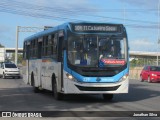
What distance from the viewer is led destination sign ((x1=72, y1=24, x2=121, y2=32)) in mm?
18125

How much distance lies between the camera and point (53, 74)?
19719mm

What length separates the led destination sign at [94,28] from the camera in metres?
18.1

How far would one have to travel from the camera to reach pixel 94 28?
1819cm

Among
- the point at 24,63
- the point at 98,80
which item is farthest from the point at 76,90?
the point at 24,63

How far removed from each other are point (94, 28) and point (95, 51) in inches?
38.7

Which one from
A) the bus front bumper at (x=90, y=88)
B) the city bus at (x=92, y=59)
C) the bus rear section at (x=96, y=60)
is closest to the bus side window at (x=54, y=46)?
the city bus at (x=92, y=59)

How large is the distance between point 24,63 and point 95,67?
11360 millimetres

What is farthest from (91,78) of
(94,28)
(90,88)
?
(94,28)

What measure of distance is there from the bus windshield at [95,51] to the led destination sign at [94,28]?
0.26 m

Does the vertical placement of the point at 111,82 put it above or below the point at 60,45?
below

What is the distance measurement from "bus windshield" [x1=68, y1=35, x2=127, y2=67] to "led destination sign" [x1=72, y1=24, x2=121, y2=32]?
0.86ft

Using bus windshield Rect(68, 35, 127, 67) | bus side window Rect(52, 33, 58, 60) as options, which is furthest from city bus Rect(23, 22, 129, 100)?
bus side window Rect(52, 33, 58, 60)

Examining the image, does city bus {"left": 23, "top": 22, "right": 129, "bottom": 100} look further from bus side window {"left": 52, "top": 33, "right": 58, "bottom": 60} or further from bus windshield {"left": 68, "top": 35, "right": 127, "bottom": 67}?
bus side window {"left": 52, "top": 33, "right": 58, "bottom": 60}

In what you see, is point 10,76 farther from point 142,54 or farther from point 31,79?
point 142,54
